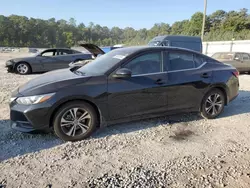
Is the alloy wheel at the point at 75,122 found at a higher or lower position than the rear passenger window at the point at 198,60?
lower

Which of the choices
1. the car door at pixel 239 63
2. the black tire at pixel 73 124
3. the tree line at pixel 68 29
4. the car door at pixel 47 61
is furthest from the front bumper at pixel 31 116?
the tree line at pixel 68 29

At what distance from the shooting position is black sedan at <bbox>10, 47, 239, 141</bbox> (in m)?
3.31

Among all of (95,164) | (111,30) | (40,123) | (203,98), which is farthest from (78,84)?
(111,30)

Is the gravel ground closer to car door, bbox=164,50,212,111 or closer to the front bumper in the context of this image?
the front bumper

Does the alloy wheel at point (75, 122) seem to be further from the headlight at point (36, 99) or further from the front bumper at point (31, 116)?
the headlight at point (36, 99)

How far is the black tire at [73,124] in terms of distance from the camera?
335 cm

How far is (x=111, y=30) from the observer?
398 ft

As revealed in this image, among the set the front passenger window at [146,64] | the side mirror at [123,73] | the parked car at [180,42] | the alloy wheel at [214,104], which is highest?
the parked car at [180,42]

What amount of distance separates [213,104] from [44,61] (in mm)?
Answer: 8094

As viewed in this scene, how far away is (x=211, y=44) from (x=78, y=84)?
88.0ft

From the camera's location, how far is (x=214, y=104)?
4.57 meters

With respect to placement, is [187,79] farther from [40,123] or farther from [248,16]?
[248,16]

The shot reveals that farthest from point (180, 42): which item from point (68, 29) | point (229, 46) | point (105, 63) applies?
point (68, 29)

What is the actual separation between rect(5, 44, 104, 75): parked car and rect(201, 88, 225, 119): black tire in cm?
737
